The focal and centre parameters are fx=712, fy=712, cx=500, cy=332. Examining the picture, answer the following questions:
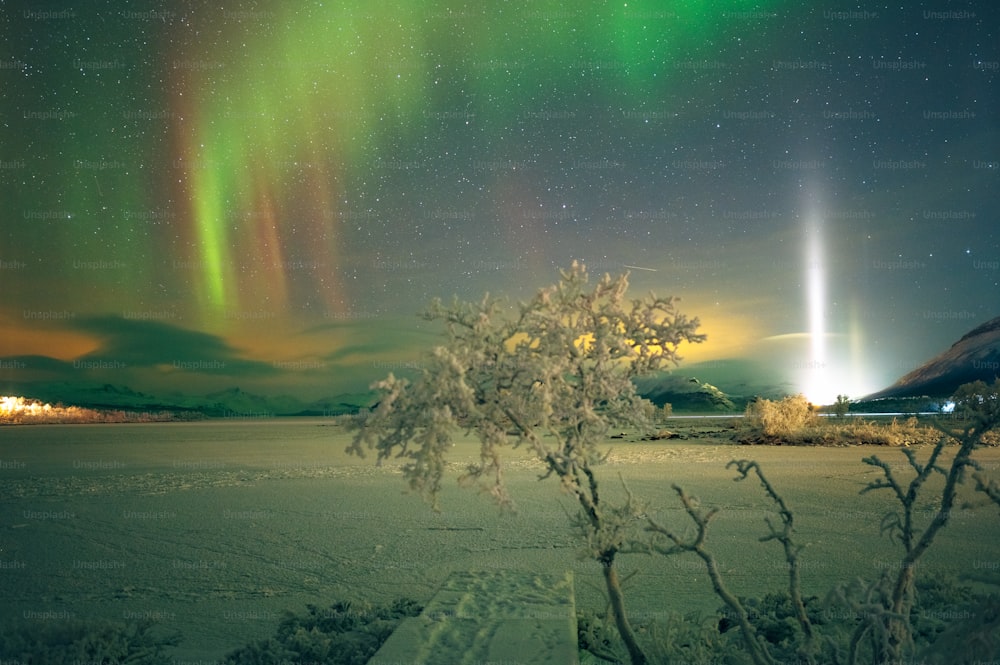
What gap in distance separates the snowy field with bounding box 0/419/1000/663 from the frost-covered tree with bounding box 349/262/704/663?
578mm

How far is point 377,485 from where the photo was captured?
16.0 m

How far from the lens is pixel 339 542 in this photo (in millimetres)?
10078

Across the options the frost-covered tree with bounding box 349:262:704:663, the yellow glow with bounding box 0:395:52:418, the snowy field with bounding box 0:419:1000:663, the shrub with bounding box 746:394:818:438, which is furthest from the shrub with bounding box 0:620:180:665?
the yellow glow with bounding box 0:395:52:418

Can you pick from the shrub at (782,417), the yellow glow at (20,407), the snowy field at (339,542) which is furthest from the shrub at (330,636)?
the yellow glow at (20,407)

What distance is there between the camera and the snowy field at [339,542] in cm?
738

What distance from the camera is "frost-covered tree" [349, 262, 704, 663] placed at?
4.12m

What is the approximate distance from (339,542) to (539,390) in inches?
266

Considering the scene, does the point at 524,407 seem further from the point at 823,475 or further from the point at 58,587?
the point at 823,475

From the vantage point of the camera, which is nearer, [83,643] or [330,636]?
[83,643]

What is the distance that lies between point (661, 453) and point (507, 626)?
18475 millimetres

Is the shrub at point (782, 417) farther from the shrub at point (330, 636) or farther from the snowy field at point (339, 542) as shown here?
the shrub at point (330, 636)

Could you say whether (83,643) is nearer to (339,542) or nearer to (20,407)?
(339,542)

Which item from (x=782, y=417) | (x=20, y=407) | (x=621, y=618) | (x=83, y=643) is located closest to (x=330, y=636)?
(x=83, y=643)

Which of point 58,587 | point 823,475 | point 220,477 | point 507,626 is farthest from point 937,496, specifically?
point 220,477
